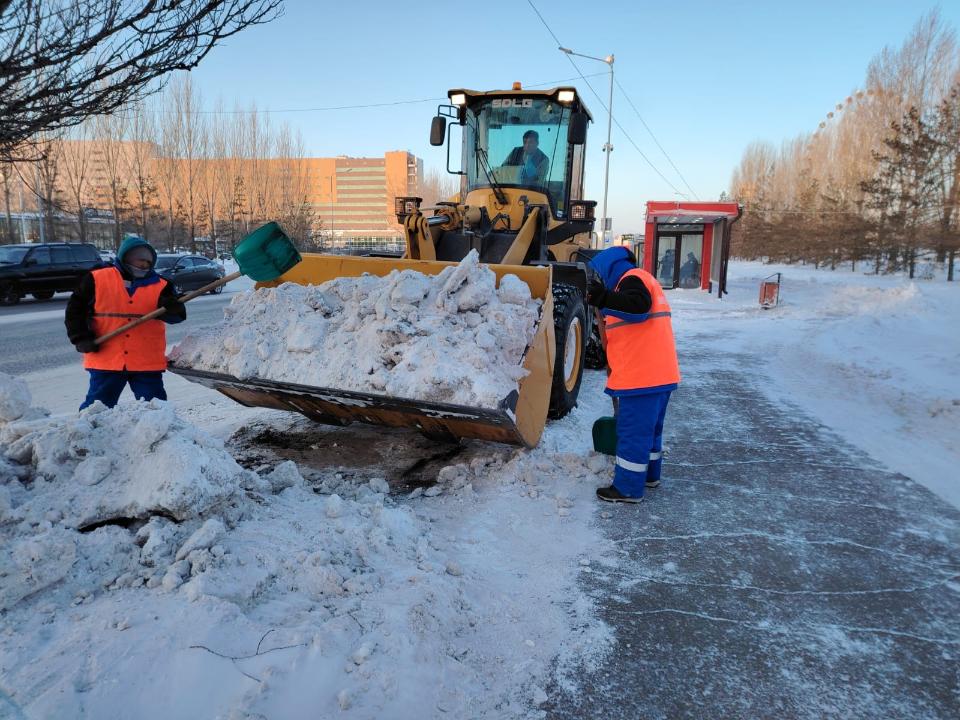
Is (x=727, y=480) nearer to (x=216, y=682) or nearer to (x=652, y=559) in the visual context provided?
(x=652, y=559)

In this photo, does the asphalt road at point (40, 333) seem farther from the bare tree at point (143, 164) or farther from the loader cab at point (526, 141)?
the bare tree at point (143, 164)

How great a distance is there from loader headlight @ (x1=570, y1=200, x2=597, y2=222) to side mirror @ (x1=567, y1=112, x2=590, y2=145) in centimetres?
65

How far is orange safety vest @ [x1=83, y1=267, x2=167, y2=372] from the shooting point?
389 centimetres

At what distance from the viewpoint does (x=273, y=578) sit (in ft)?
8.05

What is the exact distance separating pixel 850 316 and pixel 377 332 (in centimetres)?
1238

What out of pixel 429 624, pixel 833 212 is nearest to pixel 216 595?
pixel 429 624

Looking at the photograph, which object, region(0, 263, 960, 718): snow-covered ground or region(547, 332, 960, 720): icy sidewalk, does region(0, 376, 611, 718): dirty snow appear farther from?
region(547, 332, 960, 720): icy sidewalk

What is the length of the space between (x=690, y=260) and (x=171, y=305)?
20089mm

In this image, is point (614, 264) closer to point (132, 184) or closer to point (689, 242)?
point (689, 242)

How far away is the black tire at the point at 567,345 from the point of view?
477 centimetres

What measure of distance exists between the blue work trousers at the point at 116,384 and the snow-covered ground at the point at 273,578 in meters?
0.46

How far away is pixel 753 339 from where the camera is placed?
35.6 feet

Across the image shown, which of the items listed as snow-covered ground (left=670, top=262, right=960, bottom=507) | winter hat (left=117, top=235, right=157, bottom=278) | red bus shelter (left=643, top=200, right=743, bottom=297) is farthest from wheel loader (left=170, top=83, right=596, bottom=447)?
red bus shelter (left=643, top=200, right=743, bottom=297)

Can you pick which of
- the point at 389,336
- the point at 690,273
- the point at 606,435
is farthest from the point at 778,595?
the point at 690,273
